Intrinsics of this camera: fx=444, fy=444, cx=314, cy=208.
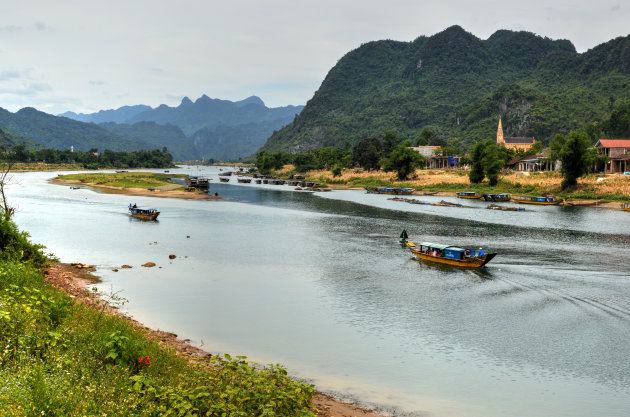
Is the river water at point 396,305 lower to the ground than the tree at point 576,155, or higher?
lower

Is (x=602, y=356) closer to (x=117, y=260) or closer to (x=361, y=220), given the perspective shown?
(x=117, y=260)

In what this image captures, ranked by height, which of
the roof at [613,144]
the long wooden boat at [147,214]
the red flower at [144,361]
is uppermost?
the roof at [613,144]

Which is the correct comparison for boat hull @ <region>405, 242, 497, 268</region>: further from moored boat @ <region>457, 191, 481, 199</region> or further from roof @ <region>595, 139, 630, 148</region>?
roof @ <region>595, 139, 630, 148</region>

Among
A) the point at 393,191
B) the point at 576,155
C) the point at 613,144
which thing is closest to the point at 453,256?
the point at 576,155

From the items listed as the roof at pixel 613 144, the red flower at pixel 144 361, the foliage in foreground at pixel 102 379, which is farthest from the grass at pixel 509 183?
the red flower at pixel 144 361

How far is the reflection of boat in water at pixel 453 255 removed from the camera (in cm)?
4666

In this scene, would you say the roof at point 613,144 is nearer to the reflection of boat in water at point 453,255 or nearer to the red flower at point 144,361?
the reflection of boat in water at point 453,255

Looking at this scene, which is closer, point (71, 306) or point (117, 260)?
point (71, 306)

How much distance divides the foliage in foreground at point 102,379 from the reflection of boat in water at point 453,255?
33.5 m

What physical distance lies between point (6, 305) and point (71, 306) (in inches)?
206

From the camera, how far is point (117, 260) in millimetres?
46938

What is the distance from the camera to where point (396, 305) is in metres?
34.4

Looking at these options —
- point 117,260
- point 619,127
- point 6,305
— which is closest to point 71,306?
point 6,305

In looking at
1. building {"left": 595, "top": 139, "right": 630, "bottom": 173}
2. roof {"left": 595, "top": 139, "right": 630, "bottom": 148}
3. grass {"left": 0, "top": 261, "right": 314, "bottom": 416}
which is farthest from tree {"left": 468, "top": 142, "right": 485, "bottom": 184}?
grass {"left": 0, "top": 261, "right": 314, "bottom": 416}
